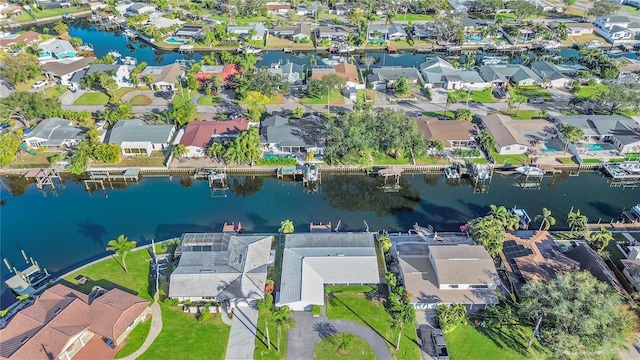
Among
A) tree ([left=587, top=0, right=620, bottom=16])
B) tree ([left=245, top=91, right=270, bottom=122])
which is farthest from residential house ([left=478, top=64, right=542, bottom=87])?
tree ([left=587, top=0, right=620, bottom=16])

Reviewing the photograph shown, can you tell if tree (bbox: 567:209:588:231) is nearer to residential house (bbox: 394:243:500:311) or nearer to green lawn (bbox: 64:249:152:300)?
residential house (bbox: 394:243:500:311)

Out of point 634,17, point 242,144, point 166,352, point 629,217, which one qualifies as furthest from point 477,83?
point 634,17

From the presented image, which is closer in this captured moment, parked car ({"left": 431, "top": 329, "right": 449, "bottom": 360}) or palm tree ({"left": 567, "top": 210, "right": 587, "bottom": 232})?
parked car ({"left": 431, "top": 329, "right": 449, "bottom": 360})

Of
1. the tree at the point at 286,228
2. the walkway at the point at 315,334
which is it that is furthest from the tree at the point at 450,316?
the tree at the point at 286,228

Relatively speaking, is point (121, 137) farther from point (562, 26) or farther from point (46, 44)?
point (562, 26)

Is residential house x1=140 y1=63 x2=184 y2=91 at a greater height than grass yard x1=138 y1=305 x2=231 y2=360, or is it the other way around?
residential house x1=140 y1=63 x2=184 y2=91

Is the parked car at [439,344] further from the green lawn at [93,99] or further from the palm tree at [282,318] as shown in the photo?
the green lawn at [93,99]

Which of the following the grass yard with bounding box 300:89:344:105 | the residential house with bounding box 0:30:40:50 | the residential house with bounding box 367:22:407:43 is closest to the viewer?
the grass yard with bounding box 300:89:344:105
